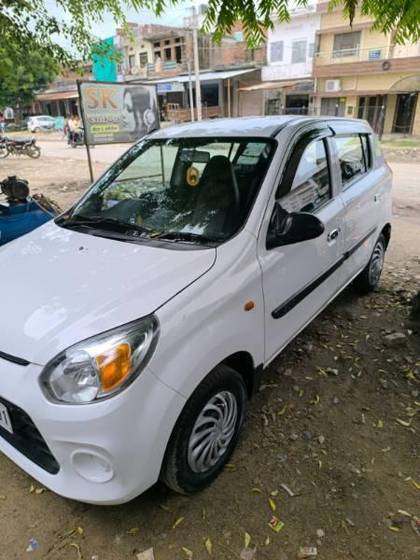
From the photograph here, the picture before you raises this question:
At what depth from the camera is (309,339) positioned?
3.43 m

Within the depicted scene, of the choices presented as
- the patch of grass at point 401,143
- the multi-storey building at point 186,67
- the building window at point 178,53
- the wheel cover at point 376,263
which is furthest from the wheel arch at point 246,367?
the building window at point 178,53

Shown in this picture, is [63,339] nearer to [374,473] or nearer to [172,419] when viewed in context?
[172,419]

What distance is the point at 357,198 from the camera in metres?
3.28

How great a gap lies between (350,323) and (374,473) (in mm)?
1676

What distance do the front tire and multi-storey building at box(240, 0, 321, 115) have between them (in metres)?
27.6

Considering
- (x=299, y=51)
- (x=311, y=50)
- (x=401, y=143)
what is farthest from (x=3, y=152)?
(x=311, y=50)

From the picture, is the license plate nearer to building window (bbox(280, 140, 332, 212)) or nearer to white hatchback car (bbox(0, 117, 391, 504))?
white hatchback car (bbox(0, 117, 391, 504))

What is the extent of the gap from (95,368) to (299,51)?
3024 cm

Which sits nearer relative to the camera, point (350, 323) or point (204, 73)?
point (350, 323)

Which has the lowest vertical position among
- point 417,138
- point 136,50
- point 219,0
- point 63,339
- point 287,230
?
point 417,138

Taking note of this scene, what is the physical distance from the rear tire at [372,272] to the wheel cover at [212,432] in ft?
7.87

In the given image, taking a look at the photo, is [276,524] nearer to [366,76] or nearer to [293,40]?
→ [366,76]

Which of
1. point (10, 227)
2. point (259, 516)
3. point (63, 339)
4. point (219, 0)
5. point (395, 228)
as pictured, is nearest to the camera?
point (63, 339)

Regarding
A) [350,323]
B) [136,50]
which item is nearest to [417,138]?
[350,323]
